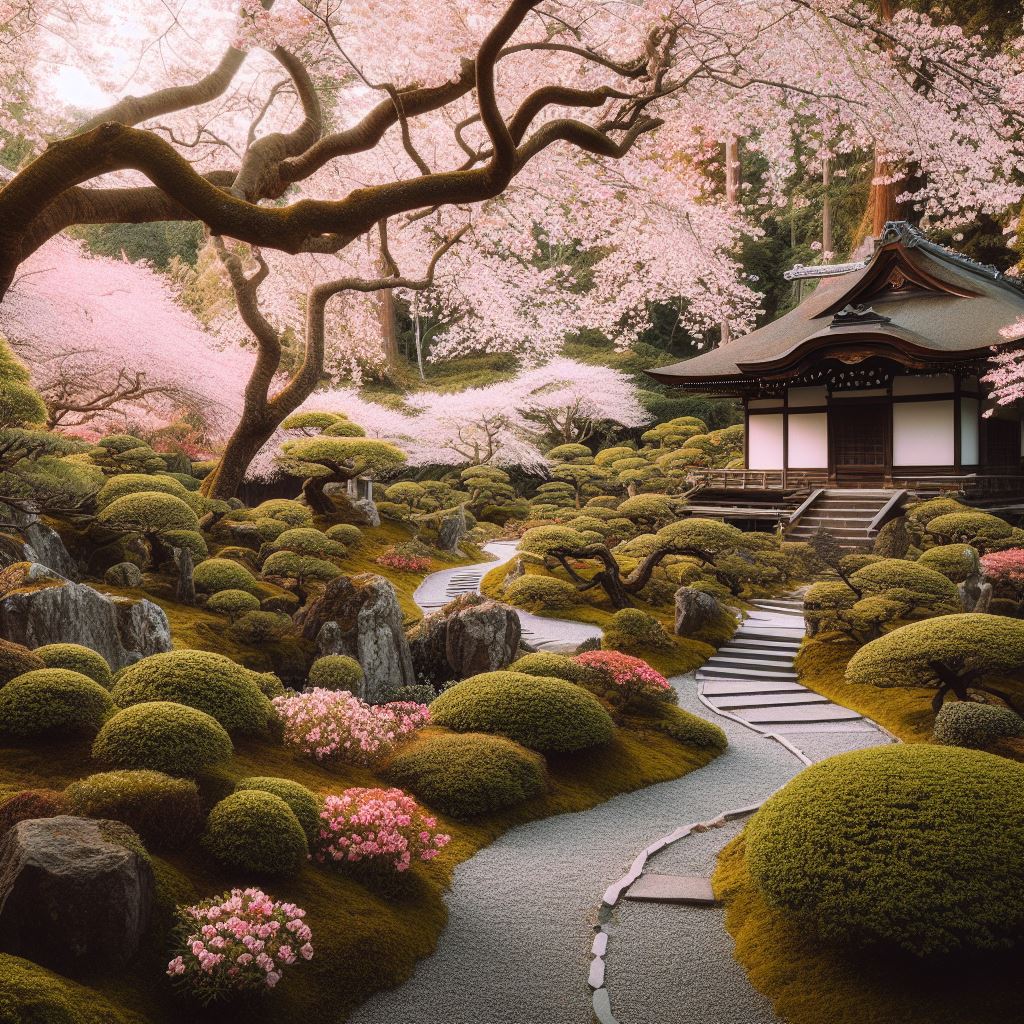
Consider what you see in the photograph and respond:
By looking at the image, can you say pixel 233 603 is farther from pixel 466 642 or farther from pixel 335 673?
pixel 466 642

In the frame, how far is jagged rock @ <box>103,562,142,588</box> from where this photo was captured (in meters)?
11.3

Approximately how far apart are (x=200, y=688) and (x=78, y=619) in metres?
2.20

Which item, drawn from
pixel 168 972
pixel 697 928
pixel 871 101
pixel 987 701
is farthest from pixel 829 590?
pixel 168 972

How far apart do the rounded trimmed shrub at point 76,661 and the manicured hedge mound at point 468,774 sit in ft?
7.84

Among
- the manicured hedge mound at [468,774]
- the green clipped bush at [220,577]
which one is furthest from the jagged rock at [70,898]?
the green clipped bush at [220,577]

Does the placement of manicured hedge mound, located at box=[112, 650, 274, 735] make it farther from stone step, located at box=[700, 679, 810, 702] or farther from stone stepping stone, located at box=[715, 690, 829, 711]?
stone step, located at box=[700, 679, 810, 702]

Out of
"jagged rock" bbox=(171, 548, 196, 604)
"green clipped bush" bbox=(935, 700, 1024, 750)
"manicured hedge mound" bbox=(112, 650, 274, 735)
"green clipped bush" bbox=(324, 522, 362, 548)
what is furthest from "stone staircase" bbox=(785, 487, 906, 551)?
"manicured hedge mound" bbox=(112, 650, 274, 735)

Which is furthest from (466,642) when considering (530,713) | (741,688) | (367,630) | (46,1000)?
(46,1000)

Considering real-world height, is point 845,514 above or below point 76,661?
above

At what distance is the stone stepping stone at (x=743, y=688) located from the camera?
11586 millimetres

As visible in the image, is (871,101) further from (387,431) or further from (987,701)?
(387,431)

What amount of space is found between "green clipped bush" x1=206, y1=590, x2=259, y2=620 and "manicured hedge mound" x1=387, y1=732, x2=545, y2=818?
14.8 ft

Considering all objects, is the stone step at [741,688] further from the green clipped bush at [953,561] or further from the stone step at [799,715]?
the green clipped bush at [953,561]

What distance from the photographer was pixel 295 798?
18.2 ft
